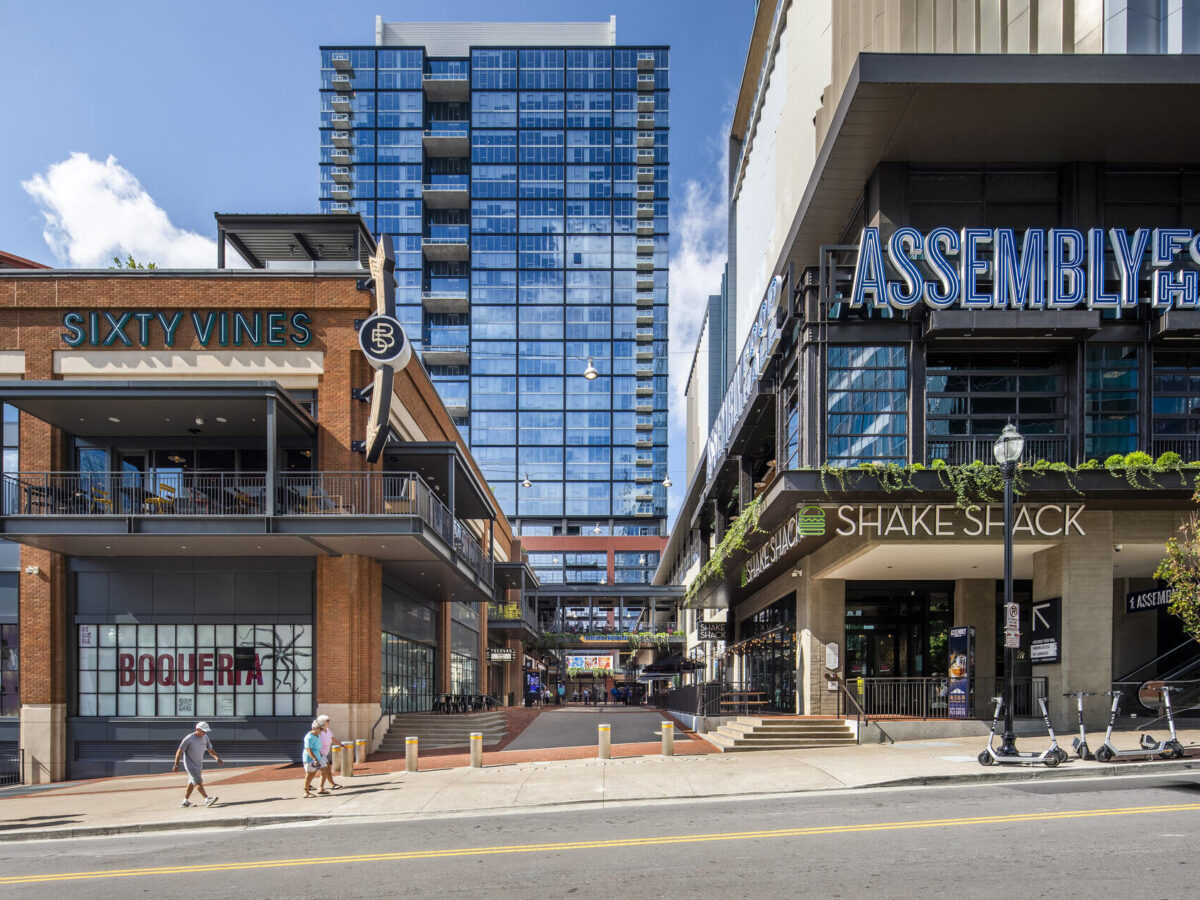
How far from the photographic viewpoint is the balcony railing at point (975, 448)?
2200 centimetres

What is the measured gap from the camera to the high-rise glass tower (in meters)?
122

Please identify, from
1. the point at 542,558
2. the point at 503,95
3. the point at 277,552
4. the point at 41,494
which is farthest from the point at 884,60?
the point at 503,95

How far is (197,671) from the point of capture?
24.1m

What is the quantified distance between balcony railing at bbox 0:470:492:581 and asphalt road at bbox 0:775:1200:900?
33.3 feet

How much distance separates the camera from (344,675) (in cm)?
2366

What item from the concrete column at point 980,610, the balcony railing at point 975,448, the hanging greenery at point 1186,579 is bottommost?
the concrete column at point 980,610

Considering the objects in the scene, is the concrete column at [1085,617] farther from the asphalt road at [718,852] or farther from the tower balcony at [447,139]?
the tower balcony at [447,139]

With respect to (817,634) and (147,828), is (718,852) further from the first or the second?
(817,634)

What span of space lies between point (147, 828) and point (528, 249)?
112m

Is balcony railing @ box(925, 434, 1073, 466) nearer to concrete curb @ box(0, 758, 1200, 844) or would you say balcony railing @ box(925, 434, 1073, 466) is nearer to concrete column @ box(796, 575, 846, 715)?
concrete column @ box(796, 575, 846, 715)

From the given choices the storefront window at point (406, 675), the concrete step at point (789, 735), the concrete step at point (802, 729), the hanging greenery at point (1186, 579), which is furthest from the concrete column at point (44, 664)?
the hanging greenery at point (1186, 579)

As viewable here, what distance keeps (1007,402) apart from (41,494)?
2273 centimetres

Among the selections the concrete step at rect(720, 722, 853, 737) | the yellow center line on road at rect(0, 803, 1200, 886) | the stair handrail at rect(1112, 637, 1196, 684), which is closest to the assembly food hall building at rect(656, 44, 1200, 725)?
the stair handrail at rect(1112, 637, 1196, 684)

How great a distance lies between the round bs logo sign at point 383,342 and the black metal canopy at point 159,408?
2144 millimetres
